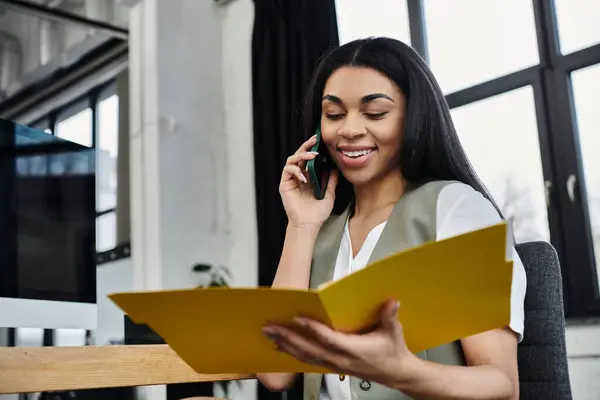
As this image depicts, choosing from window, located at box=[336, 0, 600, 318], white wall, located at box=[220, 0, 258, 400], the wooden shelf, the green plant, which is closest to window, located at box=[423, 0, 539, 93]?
window, located at box=[336, 0, 600, 318]

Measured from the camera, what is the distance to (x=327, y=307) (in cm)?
58

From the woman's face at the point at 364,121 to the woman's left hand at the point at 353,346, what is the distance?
381 mm

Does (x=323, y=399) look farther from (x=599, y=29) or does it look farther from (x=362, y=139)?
(x=599, y=29)

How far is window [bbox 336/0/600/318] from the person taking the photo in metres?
2.26

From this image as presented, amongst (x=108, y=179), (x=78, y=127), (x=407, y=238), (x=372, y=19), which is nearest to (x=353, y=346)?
(x=407, y=238)

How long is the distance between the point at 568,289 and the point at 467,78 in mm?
944

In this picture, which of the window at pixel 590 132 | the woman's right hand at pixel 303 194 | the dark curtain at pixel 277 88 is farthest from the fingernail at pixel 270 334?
the dark curtain at pixel 277 88

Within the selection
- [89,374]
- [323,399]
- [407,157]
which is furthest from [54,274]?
[407,157]

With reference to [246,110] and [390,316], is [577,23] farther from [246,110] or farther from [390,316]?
Answer: [390,316]

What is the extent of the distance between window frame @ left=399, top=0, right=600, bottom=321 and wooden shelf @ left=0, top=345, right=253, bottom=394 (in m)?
1.55

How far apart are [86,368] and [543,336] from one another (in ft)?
2.01

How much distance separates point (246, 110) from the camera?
3551 millimetres

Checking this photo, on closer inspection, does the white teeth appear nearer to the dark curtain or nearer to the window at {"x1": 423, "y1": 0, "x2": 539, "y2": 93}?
the window at {"x1": 423, "y1": 0, "x2": 539, "y2": 93}

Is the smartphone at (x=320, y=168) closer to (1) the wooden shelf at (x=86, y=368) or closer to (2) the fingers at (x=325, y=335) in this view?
(1) the wooden shelf at (x=86, y=368)
